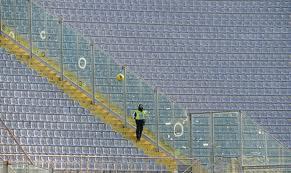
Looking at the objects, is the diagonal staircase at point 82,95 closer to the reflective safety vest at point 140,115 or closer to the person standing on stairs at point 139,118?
the person standing on stairs at point 139,118

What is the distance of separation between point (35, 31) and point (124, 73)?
2303mm

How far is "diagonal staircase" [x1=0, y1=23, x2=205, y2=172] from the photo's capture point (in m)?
23.4

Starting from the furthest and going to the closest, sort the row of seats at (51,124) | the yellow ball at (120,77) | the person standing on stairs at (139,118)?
the row of seats at (51,124)
the yellow ball at (120,77)
the person standing on stairs at (139,118)

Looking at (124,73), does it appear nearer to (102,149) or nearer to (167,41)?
(102,149)

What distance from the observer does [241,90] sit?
95.7 ft

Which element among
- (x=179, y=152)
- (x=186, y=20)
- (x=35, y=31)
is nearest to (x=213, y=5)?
(x=186, y=20)

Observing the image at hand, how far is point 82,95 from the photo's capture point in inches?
981

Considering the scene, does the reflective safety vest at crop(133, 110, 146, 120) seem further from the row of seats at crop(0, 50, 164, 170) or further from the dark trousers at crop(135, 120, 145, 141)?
the row of seats at crop(0, 50, 164, 170)

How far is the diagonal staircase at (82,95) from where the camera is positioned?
2345cm

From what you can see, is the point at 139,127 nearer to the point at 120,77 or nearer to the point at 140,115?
the point at 140,115

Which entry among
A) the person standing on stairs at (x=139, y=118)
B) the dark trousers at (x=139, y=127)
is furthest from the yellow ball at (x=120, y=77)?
the dark trousers at (x=139, y=127)

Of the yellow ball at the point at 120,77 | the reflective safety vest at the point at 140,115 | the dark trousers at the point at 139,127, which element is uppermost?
the yellow ball at the point at 120,77

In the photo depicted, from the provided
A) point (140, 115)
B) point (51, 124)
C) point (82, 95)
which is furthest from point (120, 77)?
point (51, 124)

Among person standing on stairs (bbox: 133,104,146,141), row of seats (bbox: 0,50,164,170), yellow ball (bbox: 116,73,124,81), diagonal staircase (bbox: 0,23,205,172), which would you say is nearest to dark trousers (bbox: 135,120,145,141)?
person standing on stairs (bbox: 133,104,146,141)
